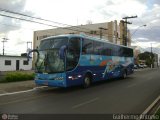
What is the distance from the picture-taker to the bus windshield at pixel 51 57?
16234 millimetres

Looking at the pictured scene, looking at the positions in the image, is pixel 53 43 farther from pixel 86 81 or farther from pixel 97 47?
pixel 97 47

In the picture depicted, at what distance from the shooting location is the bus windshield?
16.2 meters

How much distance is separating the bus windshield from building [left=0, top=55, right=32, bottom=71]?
41.1m

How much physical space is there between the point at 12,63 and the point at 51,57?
4481 centimetres

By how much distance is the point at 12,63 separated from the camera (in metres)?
59.2

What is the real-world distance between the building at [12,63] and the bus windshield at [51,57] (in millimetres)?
41080

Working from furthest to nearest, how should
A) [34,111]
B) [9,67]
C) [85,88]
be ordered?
[9,67]
[85,88]
[34,111]

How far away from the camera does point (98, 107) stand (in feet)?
35.9

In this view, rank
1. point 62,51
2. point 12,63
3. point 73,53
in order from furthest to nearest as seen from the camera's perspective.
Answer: point 12,63 < point 73,53 < point 62,51

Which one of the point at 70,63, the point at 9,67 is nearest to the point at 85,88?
the point at 70,63

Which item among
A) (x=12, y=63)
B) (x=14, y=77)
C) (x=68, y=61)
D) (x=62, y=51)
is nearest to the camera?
(x=62, y=51)

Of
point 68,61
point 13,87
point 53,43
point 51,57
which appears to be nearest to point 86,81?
point 68,61

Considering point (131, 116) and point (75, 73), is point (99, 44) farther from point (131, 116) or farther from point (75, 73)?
point (131, 116)

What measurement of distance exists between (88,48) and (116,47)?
680 centimetres
